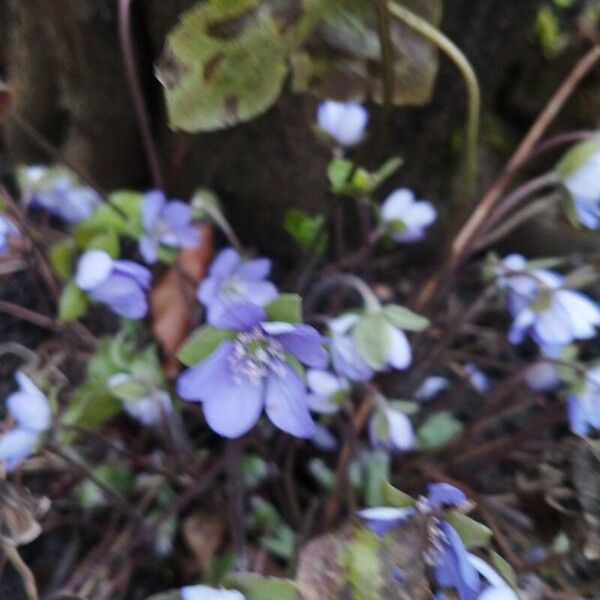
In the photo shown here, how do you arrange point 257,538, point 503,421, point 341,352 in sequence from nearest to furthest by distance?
point 341,352
point 257,538
point 503,421

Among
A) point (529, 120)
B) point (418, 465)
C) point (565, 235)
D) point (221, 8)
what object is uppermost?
point (221, 8)

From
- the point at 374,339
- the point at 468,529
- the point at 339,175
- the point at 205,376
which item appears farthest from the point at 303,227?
the point at 468,529

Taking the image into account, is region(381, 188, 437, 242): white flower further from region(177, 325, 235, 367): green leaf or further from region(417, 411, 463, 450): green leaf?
region(177, 325, 235, 367): green leaf

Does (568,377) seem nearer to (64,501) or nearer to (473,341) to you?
(473,341)

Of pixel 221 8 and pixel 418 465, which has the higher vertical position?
pixel 221 8

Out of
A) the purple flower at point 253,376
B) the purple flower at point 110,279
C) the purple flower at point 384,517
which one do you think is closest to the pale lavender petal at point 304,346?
the purple flower at point 253,376

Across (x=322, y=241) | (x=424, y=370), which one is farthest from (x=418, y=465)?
(x=322, y=241)

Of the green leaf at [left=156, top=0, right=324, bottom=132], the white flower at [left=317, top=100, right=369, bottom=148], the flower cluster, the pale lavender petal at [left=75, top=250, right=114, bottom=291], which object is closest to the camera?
the flower cluster

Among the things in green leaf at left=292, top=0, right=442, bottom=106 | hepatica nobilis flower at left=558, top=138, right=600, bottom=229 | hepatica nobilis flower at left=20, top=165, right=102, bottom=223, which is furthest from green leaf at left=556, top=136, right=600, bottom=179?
hepatica nobilis flower at left=20, top=165, right=102, bottom=223
